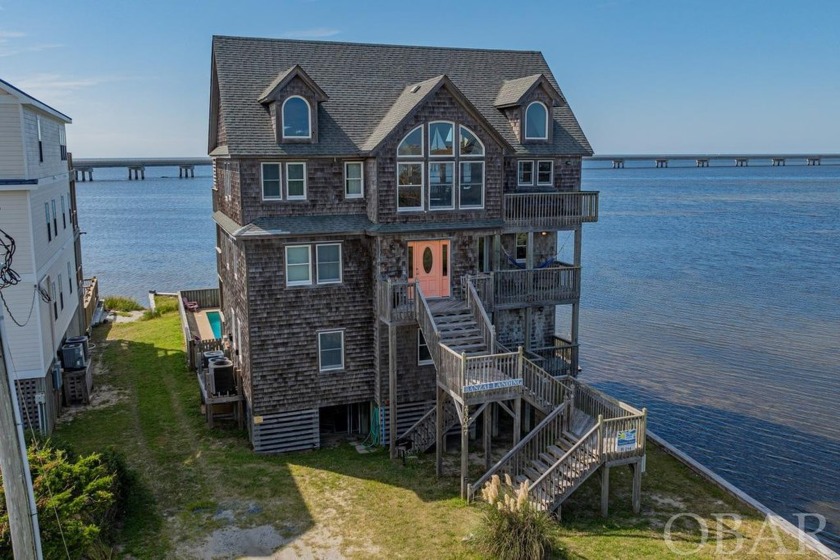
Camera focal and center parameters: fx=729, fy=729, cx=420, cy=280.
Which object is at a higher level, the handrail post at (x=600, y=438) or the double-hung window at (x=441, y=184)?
the double-hung window at (x=441, y=184)

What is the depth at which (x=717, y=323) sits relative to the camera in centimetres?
4344

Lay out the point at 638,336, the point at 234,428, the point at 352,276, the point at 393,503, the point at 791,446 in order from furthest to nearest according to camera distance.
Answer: the point at 638,336 → the point at 791,446 → the point at 234,428 → the point at 352,276 → the point at 393,503

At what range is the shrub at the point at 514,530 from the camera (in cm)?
1579

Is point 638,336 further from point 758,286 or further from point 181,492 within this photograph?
point 181,492

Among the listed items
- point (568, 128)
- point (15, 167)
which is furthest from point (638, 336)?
point (15, 167)

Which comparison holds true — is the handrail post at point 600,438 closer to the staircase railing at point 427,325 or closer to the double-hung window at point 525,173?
the staircase railing at point 427,325

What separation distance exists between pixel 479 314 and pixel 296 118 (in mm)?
8186

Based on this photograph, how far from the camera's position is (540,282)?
993 inches

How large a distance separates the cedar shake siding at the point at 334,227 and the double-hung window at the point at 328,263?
0.16 metres

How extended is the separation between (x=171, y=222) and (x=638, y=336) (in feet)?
291

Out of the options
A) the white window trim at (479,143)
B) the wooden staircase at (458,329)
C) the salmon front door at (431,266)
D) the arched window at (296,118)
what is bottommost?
the wooden staircase at (458,329)

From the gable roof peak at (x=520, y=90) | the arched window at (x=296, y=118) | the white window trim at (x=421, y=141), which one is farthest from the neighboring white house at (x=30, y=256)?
the gable roof peak at (x=520, y=90)

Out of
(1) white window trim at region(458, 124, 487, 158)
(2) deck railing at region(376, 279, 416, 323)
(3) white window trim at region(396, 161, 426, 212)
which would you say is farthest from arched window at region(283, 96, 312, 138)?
(2) deck railing at region(376, 279, 416, 323)

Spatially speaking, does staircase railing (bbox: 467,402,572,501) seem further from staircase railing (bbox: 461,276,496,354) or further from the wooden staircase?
the wooden staircase
